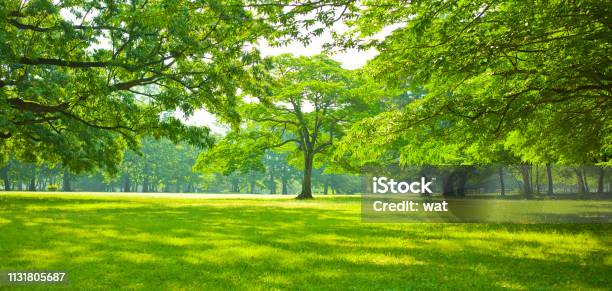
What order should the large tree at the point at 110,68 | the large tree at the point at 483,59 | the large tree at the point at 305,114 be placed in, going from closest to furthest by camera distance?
1. the large tree at the point at 483,59
2. the large tree at the point at 110,68
3. the large tree at the point at 305,114

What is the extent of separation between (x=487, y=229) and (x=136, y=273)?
12409 mm

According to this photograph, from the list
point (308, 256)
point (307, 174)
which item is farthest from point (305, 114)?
point (308, 256)

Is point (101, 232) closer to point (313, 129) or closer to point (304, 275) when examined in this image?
point (304, 275)

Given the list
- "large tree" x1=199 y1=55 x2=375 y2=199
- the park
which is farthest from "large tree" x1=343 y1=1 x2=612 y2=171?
"large tree" x1=199 y1=55 x2=375 y2=199

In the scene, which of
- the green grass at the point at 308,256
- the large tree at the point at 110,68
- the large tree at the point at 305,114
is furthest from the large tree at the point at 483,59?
the large tree at the point at 305,114

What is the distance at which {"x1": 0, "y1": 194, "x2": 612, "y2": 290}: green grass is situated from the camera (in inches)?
303

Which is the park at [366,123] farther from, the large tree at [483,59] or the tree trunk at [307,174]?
the tree trunk at [307,174]

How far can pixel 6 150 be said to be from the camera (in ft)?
109

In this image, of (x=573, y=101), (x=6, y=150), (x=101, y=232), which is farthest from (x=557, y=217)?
(x=6, y=150)

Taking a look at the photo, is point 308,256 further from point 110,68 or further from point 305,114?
point 305,114

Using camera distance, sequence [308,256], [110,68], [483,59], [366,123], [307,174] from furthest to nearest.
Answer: [307,174]
[110,68]
[366,123]
[483,59]
[308,256]

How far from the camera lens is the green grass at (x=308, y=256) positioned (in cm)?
769

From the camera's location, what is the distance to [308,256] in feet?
32.6

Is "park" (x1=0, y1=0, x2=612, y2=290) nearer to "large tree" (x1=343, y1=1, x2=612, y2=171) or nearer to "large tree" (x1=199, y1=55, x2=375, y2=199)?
"large tree" (x1=343, y1=1, x2=612, y2=171)
